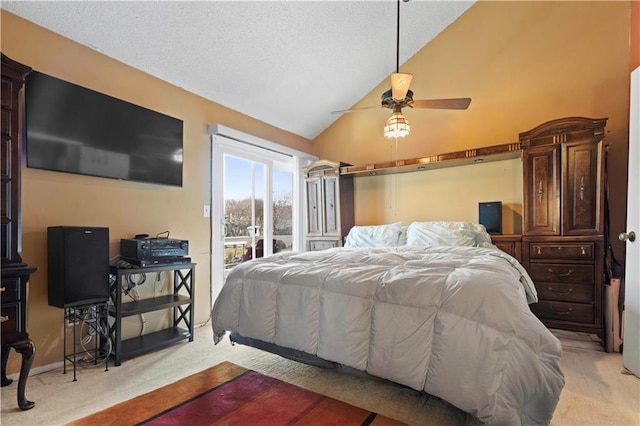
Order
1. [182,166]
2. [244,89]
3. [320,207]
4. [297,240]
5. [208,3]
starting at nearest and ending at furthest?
1. [208,3]
2. [182,166]
3. [244,89]
4. [320,207]
5. [297,240]

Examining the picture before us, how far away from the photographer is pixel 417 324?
1585 mm

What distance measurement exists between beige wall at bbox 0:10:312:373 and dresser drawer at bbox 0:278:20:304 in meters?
0.59

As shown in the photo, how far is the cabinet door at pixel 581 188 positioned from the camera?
2888 millimetres

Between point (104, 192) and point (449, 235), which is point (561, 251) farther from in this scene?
point (104, 192)

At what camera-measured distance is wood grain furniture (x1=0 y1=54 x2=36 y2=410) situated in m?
1.81

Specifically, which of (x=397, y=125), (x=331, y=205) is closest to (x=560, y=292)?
(x=397, y=125)

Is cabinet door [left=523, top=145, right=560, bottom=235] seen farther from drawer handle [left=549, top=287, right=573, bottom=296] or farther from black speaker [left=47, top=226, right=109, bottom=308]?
black speaker [left=47, top=226, right=109, bottom=308]

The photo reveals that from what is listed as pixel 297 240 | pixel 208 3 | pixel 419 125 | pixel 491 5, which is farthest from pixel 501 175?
pixel 208 3

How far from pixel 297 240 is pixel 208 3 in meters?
3.18

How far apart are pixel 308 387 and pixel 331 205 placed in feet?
9.20

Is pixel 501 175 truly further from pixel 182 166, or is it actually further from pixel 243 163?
pixel 182 166

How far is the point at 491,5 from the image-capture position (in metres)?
3.88

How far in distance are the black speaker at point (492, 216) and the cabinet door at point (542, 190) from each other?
0.44 meters

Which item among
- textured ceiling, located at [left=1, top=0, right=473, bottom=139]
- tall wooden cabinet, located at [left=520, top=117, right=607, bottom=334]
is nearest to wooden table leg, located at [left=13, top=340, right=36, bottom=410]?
textured ceiling, located at [left=1, top=0, right=473, bottom=139]
